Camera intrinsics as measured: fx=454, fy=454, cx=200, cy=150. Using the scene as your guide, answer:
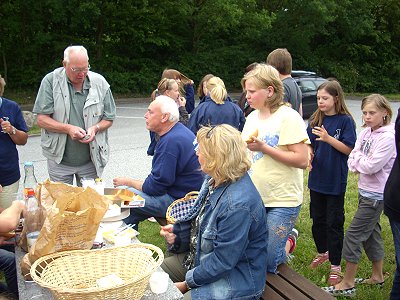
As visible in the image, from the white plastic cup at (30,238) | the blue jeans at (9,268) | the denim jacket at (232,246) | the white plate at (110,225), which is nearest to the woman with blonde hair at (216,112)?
the white plate at (110,225)

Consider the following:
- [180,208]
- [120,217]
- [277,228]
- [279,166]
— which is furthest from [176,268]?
[279,166]

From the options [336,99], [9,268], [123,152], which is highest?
[336,99]

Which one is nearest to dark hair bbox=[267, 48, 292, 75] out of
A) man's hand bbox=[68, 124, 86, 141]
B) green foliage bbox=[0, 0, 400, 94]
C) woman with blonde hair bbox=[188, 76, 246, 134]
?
woman with blonde hair bbox=[188, 76, 246, 134]

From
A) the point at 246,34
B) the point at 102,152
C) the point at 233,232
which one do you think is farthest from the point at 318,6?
the point at 233,232

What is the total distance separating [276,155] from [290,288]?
0.86 m

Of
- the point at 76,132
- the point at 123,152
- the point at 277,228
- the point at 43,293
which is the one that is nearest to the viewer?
the point at 43,293

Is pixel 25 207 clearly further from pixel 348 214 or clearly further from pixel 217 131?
pixel 348 214

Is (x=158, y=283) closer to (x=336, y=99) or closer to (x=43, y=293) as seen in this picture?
(x=43, y=293)

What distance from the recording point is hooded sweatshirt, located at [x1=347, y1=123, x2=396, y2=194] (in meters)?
3.47

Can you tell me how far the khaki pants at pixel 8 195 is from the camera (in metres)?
3.90

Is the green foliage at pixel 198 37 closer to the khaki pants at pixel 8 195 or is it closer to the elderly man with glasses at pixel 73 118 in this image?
the elderly man with glasses at pixel 73 118

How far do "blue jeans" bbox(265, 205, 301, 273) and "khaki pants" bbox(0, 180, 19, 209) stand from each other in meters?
2.28

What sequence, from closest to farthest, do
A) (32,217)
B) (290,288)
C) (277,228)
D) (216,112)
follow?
(32,217)
(290,288)
(277,228)
(216,112)

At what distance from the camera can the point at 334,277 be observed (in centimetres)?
387
